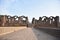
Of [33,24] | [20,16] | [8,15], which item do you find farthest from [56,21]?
[8,15]

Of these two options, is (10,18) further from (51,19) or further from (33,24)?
(51,19)

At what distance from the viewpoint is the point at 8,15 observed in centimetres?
19225

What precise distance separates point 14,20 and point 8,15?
1089 centimetres

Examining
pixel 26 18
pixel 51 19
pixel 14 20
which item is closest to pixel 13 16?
pixel 14 20

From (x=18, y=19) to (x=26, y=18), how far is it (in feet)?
37.5

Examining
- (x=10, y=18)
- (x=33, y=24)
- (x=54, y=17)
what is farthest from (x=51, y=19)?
(x=10, y=18)

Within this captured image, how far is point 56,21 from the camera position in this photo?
18088 centimetres

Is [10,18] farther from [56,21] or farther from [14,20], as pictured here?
[56,21]

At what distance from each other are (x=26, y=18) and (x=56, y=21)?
4162 cm

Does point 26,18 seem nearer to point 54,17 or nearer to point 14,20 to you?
point 14,20

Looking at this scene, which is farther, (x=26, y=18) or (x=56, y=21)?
(x=26, y=18)

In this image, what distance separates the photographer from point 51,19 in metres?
193

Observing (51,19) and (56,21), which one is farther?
(51,19)

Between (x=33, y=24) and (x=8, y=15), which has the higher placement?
(x=8, y=15)
